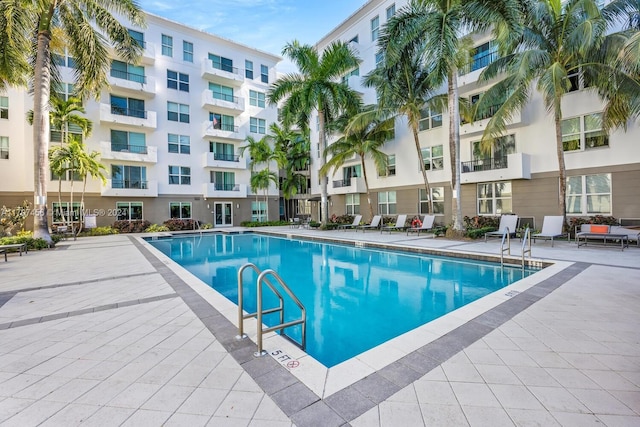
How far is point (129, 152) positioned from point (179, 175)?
365cm

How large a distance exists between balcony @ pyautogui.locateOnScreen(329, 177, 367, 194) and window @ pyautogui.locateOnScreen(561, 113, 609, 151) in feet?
38.8

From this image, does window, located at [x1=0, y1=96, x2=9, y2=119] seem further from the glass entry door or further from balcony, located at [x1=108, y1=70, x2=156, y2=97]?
the glass entry door

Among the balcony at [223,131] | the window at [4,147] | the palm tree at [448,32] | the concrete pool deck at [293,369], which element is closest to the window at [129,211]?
the window at [4,147]

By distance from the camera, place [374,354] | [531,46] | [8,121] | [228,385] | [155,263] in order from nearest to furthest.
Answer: [228,385] → [374,354] → [155,263] → [531,46] → [8,121]

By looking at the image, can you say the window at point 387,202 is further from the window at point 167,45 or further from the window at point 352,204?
the window at point 167,45

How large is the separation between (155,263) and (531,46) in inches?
617

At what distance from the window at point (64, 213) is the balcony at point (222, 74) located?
1352cm

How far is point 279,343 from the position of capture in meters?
3.50

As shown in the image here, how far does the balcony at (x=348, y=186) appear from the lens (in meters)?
22.3

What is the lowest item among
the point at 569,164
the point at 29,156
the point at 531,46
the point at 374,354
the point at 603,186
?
the point at 374,354

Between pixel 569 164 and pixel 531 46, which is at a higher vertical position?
pixel 531 46

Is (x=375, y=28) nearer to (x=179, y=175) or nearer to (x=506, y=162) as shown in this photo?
→ (x=506, y=162)

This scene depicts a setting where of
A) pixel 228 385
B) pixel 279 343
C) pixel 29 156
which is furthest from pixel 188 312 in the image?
pixel 29 156

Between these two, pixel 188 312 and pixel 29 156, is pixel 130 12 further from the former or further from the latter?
pixel 188 312
